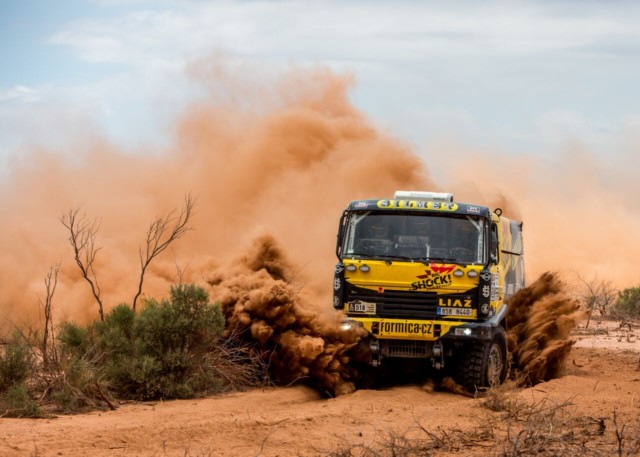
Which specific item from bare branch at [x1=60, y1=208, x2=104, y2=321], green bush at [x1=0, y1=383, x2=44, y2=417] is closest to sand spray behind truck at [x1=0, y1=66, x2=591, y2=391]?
bare branch at [x1=60, y1=208, x2=104, y2=321]

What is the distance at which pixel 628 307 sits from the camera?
94.5 ft

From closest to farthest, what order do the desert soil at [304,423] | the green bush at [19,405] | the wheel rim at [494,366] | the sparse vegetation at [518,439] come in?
the sparse vegetation at [518,439] → the desert soil at [304,423] → the green bush at [19,405] → the wheel rim at [494,366]

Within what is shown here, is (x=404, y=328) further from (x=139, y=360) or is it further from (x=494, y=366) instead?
(x=139, y=360)

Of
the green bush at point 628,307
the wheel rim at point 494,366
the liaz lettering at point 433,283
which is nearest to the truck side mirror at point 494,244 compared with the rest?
the liaz lettering at point 433,283

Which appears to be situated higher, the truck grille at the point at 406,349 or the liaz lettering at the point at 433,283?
the liaz lettering at the point at 433,283

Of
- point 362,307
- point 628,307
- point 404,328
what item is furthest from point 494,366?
point 628,307

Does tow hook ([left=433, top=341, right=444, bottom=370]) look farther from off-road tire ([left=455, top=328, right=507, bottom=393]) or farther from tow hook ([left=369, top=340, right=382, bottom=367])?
tow hook ([left=369, top=340, right=382, bottom=367])

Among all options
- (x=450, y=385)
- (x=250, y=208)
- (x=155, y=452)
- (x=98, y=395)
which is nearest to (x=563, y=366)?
(x=450, y=385)

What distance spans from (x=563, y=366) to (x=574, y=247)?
118 feet

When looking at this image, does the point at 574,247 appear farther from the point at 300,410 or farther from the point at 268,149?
the point at 300,410

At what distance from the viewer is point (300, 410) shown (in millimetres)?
12422

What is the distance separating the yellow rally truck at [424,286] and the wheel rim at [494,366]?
0.05ft

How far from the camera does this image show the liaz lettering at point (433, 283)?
1395 cm

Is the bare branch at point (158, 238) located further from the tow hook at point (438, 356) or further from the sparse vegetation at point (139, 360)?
the tow hook at point (438, 356)
